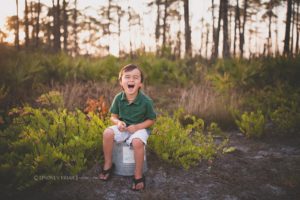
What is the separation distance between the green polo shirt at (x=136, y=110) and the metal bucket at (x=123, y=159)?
0.27 metres

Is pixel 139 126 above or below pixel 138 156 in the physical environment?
above

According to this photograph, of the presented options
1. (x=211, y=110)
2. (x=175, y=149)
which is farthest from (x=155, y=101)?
(x=175, y=149)

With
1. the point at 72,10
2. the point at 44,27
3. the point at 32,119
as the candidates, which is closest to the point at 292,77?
the point at 32,119

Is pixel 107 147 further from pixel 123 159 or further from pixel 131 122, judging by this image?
pixel 131 122

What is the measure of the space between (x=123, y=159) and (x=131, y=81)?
0.84m

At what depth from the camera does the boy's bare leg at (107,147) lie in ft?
10.1

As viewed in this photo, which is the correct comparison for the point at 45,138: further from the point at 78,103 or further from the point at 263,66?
the point at 263,66

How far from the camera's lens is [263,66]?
8141 mm

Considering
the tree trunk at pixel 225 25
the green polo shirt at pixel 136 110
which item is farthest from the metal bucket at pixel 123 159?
the tree trunk at pixel 225 25

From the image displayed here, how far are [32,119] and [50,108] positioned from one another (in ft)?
4.13

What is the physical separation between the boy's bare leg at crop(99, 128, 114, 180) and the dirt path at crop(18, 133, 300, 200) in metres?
0.16

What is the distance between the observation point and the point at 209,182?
3.24 meters

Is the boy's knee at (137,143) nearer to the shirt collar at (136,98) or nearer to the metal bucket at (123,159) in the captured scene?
the metal bucket at (123,159)

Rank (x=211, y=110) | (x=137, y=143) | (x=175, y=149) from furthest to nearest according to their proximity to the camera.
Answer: (x=211, y=110) < (x=175, y=149) < (x=137, y=143)
